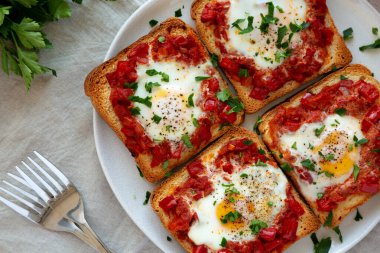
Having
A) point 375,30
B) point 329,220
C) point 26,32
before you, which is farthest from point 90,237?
point 375,30

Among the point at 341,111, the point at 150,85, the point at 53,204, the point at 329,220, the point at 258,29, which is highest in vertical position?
the point at 258,29

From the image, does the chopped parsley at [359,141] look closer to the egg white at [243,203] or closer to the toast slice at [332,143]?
the toast slice at [332,143]

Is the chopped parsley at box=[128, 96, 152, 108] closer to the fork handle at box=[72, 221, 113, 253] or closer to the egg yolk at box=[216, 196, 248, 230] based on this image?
the egg yolk at box=[216, 196, 248, 230]

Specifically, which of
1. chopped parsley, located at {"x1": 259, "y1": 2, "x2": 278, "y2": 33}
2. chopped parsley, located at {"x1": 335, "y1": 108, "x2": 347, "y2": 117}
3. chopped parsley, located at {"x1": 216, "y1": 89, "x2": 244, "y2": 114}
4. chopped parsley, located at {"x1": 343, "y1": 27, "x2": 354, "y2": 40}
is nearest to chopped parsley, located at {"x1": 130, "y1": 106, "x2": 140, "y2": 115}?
chopped parsley, located at {"x1": 216, "y1": 89, "x2": 244, "y2": 114}

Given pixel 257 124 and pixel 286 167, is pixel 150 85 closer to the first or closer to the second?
pixel 257 124

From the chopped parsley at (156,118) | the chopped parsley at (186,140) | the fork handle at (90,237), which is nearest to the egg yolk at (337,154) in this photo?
the chopped parsley at (186,140)

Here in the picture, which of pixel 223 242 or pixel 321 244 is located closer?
pixel 223 242
